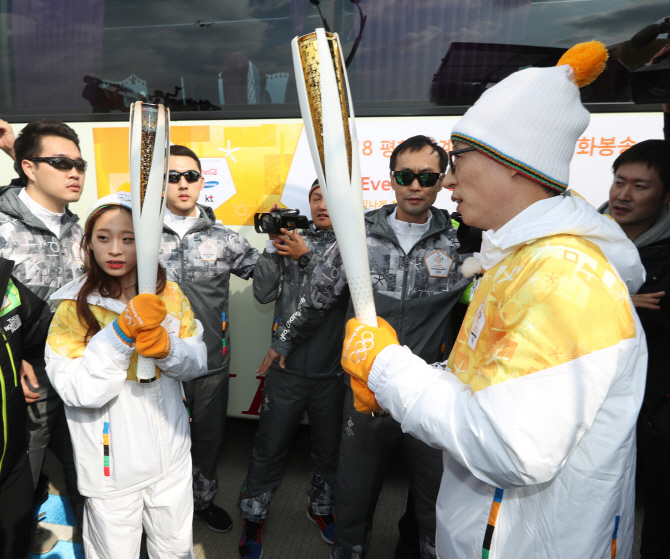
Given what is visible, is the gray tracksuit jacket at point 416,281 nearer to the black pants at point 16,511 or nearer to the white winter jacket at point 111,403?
the white winter jacket at point 111,403

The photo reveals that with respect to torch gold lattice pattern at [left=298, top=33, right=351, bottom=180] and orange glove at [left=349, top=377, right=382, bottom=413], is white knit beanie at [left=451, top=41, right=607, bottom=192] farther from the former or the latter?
orange glove at [left=349, top=377, right=382, bottom=413]

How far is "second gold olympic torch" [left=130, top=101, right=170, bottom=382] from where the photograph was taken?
1.46 m

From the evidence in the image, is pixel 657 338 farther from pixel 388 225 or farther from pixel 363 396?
pixel 363 396

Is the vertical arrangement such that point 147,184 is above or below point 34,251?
above

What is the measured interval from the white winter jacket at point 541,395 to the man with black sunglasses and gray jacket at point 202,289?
5.31 ft

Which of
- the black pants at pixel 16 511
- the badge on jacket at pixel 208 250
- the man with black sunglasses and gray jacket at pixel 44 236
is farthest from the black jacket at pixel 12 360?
the badge on jacket at pixel 208 250

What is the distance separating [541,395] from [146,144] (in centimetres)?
136

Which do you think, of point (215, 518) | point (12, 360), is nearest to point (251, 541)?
point (215, 518)

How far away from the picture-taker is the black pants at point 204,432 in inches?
96.1

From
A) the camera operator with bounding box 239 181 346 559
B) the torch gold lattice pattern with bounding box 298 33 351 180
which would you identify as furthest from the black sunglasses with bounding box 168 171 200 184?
the torch gold lattice pattern with bounding box 298 33 351 180

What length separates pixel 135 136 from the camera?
1.46 meters

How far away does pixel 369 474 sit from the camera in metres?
1.94

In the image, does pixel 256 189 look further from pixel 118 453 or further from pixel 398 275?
pixel 118 453

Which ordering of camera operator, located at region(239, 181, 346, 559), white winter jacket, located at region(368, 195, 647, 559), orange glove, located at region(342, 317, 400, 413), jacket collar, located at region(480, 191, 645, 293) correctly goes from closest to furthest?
white winter jacket, located at region(368, 195, 647, 559) < jacket collar, located at region(480, 191, 645, 293) < orange glove, located at region(342, 317, 400, 413) < camera operator, located at region(239, 181, 346, 559)
